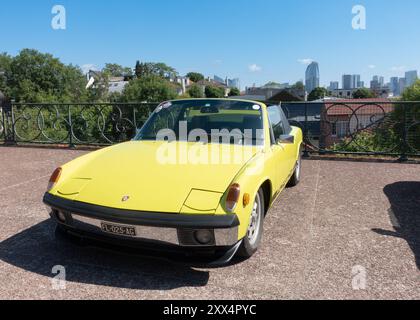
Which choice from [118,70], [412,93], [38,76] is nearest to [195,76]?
[118,70]

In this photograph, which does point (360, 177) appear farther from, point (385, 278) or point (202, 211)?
point (202, 211)

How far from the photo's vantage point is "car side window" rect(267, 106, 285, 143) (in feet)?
14.3

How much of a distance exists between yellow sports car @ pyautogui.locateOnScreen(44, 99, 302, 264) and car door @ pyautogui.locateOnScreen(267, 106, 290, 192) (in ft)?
0.07

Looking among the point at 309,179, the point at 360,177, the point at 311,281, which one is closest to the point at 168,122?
the point at 311,281

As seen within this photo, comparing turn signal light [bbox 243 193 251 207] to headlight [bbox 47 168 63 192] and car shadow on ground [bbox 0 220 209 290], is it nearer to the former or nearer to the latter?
car shadow on ground [bbox 0 220 209 290]

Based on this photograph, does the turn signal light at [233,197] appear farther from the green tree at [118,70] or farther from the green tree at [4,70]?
the green tree at [118,70]

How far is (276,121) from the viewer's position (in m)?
4.70

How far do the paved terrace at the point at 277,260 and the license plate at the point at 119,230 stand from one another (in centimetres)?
42

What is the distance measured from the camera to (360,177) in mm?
6520

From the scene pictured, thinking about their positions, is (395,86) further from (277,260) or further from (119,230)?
(119,230)

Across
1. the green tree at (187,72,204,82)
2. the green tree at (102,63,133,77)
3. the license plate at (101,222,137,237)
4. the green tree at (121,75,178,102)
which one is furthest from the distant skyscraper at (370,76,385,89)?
the license plate at (101,222,137,237)

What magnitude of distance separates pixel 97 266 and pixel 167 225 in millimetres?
945

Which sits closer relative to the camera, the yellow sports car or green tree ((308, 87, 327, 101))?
the yellow sports car
